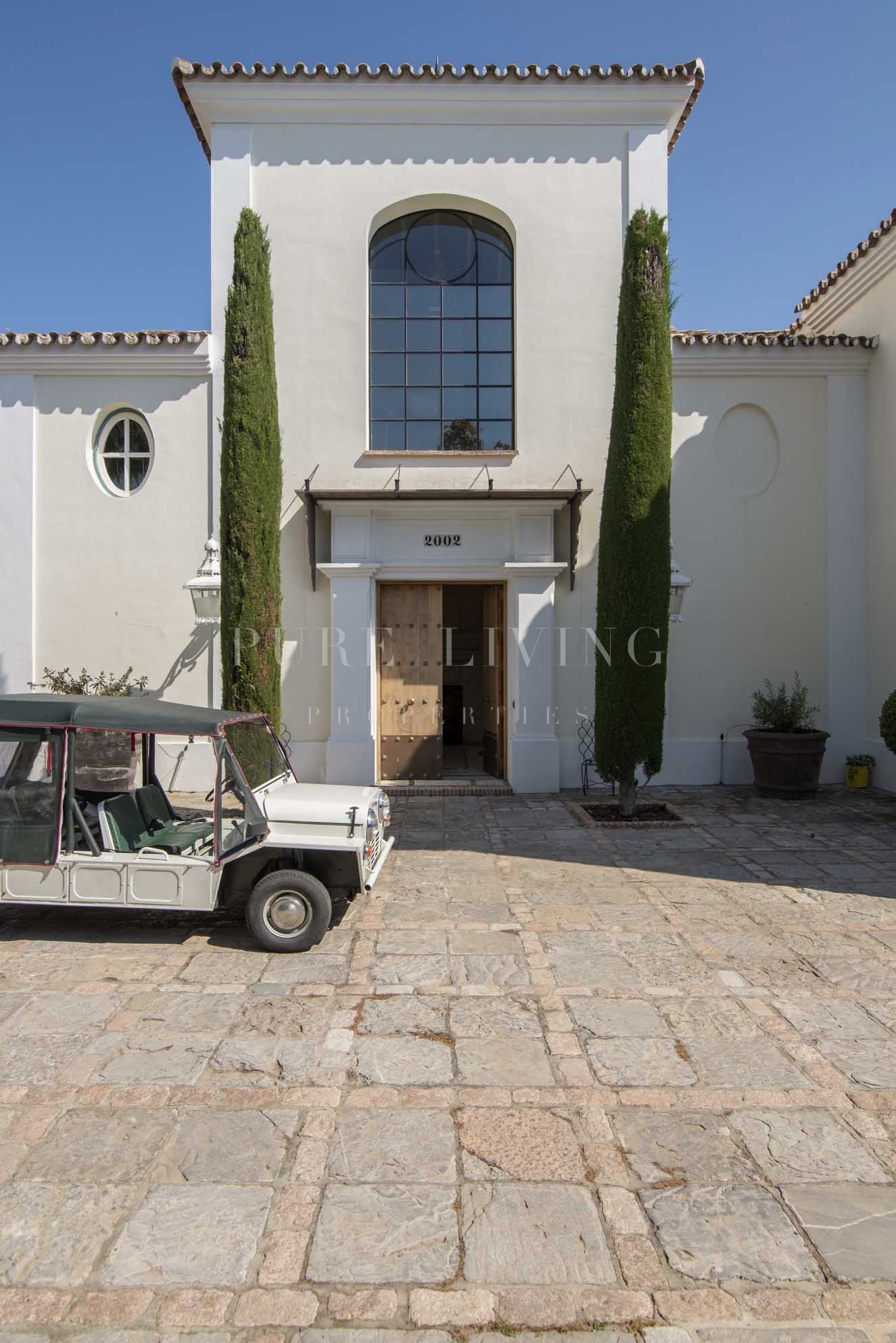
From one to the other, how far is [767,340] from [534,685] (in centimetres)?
548

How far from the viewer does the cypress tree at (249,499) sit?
9.70 m

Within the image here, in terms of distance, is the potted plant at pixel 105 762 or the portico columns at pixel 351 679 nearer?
the potted plant at pixel 105 762

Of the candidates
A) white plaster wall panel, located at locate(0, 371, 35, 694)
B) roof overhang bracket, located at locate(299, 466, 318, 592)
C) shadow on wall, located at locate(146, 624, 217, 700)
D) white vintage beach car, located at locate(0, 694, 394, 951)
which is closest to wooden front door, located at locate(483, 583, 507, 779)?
roof overhang bracket, located at locate(299, 466, 318, 592)

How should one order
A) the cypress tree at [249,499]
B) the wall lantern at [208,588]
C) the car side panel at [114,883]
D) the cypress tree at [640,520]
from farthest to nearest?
the wall lantern at [208,588]
the cypress tree at [249,499]
the cypress tree at [640,520]
the car side panel at [114,883]

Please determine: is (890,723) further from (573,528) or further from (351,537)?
(351,537)

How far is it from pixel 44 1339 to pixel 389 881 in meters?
4.70

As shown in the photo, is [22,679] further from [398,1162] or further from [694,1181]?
[694,1181]

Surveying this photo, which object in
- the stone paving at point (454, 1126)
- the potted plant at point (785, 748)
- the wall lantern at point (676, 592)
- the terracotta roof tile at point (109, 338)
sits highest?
the terracotta roof tile at point (109, 338)

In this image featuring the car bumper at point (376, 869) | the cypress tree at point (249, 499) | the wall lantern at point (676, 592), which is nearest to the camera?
the car bumper at point (376, 869)

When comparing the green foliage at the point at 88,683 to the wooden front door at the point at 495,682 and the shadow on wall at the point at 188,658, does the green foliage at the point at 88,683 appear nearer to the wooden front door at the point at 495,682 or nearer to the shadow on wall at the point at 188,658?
the shadow on wall at the point at 188,658

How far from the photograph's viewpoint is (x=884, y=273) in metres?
11.1

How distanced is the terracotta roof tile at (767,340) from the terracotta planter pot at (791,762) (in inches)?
202

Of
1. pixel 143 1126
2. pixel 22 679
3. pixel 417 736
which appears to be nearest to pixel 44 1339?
pixel 143 1126

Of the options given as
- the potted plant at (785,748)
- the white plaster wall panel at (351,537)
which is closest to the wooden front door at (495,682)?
the white plaster wall panel at (351,537)
